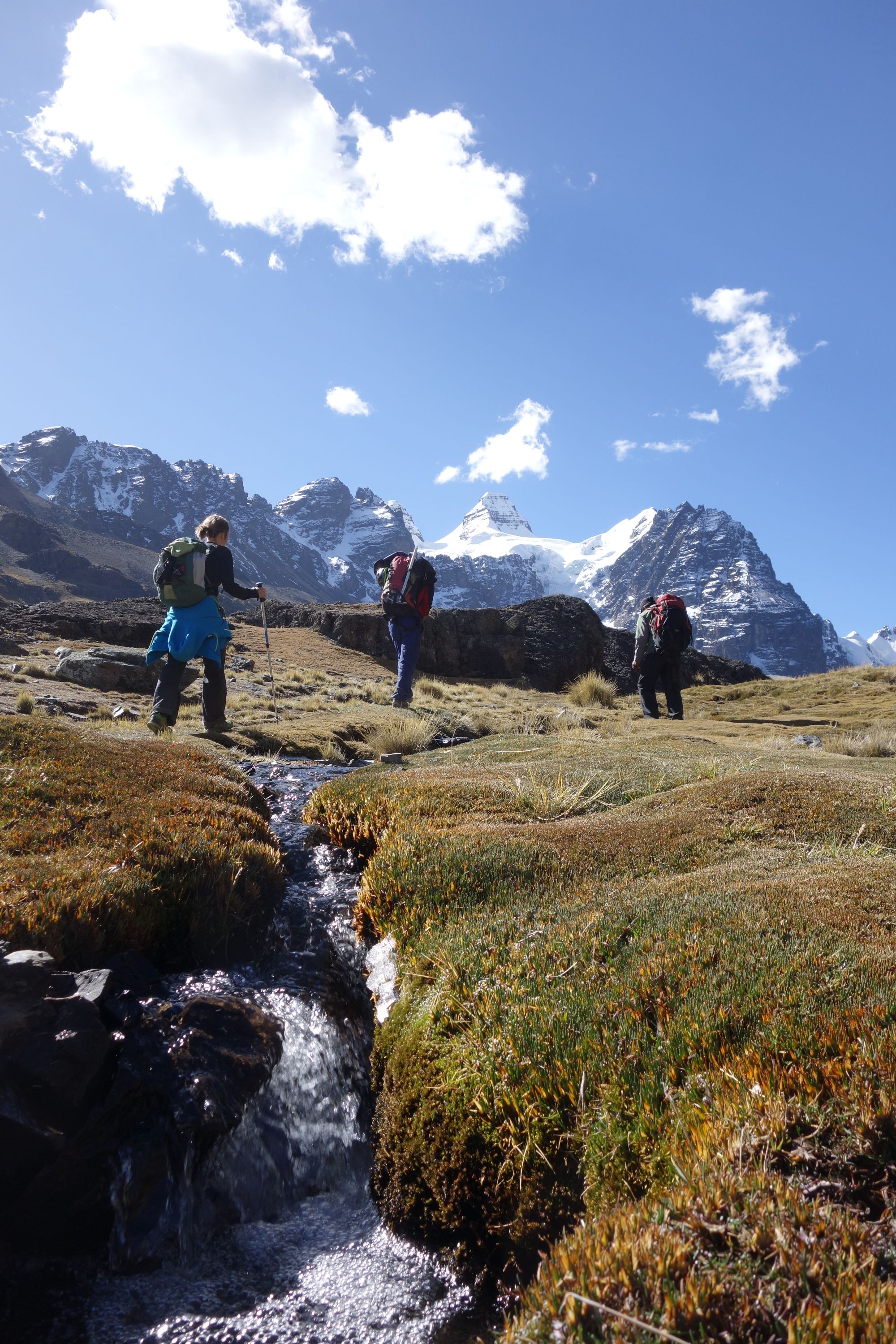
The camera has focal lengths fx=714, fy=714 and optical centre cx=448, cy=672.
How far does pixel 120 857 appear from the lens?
5160 millimetres

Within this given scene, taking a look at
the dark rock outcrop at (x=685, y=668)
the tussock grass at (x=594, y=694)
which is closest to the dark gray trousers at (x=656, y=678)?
the tussock grass at (x=594, y=694)

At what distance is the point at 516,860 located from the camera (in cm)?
567

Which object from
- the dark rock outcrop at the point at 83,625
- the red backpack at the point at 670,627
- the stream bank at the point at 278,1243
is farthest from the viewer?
the dark rock outcrop at the point at 83,625

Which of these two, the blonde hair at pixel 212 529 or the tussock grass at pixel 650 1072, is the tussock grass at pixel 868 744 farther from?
the blonde hair at pixel 212 529

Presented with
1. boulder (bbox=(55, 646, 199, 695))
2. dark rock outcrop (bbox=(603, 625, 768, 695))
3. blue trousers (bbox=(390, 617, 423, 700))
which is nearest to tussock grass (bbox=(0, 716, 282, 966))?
blue trousers (bbox=(390, 617, 423, 700))

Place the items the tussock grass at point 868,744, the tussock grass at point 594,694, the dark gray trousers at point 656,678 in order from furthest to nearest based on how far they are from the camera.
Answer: the tussock grass at point 594,694 → the dark gray trousers at point 656,678 → the tussock grass at point 868,744

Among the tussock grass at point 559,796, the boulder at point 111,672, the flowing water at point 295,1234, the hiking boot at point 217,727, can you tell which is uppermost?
the boulder at point 111,672

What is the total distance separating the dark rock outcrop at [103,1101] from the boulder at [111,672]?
13857mm

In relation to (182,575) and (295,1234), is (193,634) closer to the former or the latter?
(182,575)

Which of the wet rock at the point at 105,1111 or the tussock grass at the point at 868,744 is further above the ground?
the tussock grass at the point at 868,744

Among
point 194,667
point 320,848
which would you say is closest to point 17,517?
point 194,667

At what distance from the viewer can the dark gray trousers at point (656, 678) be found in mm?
20312

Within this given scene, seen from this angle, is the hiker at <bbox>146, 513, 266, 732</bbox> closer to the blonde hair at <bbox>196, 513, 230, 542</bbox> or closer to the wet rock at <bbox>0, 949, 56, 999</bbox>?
the blonde hair at <bbox>196, 513, 230, 542</bbox>

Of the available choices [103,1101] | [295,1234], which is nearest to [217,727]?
[103,1101]
